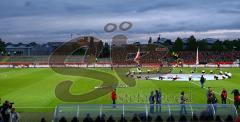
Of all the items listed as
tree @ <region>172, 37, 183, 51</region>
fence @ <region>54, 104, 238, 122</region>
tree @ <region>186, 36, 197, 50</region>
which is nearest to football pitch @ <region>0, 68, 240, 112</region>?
fence @ <region>54, 104, 238, 122</region>

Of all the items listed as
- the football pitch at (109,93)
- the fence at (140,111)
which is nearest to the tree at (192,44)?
the football pitch at (109,93)

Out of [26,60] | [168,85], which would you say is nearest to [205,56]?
[26,60]

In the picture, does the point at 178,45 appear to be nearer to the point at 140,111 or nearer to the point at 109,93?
the point at 109,93

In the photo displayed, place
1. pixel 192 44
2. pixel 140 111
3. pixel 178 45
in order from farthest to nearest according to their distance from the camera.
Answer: pixel 192 44 < pixel 178 45 < pixel 140 111

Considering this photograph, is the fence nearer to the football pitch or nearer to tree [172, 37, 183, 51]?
the football pitch

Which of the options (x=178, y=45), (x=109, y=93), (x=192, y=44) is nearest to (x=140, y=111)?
(x=109, y=93)

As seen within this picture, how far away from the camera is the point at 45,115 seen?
34344 millimetres

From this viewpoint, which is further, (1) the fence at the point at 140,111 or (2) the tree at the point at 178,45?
(2) the tree at the point at 178,45

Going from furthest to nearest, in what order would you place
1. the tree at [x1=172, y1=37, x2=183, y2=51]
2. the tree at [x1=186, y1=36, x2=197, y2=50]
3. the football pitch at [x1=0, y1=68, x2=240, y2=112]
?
the tree at [x1=186, y1=36, x2=197, y2=50] < the tree at [x1=172, y1=37, x2=183, y2=51] < the football pitch at [x1=0, y1=68, x2=240, y2=112]

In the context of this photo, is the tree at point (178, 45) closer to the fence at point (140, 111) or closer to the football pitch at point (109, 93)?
the football pitch at point (109, 93)

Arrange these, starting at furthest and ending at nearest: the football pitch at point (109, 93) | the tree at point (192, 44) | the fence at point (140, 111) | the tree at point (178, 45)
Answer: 1. the tree at point (192, 44)
2. the tree at point (178, 45)
3. the football pitch at point (109, 93)
4. the fence at point (140, 111)

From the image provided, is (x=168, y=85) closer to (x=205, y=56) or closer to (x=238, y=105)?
(x=238, y=105)

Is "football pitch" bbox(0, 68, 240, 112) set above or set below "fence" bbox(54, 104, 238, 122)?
below

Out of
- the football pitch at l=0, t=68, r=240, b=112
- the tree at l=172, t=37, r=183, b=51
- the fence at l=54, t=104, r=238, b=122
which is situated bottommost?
the football pitch at l=0, t=68, r=240, b=112
